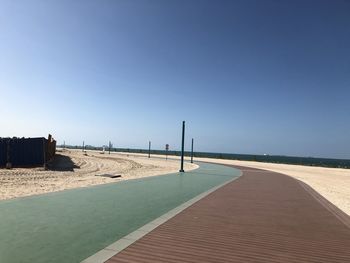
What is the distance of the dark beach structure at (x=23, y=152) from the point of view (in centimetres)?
2355

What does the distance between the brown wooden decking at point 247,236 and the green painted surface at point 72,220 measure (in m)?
0.65

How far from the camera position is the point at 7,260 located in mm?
4855

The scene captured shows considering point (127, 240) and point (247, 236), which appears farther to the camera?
point (247, 236)

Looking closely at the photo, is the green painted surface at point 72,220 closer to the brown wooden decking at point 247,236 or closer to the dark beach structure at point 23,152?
the brown wooden decking at point 247,236

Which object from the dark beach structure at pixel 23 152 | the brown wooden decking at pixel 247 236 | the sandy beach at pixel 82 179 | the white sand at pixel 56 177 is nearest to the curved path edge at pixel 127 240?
the brown wooden decking at pixel 247 236

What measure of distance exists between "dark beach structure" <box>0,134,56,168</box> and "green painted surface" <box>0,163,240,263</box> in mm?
13222

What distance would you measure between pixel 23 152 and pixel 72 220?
18.3 meters

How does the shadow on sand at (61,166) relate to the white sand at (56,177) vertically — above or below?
above

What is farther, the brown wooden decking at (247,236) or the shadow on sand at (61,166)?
the shadow on sand at (61,166)

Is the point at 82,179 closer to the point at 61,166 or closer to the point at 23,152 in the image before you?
the point at 23,152

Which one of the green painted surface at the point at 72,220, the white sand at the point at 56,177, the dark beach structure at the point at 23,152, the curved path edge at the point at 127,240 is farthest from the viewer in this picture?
the dark beach structure at the point at 23,152

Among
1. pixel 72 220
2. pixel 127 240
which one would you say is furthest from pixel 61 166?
pixel 127 240

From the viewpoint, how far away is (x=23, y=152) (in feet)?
79.5

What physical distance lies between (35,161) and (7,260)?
20960mm
